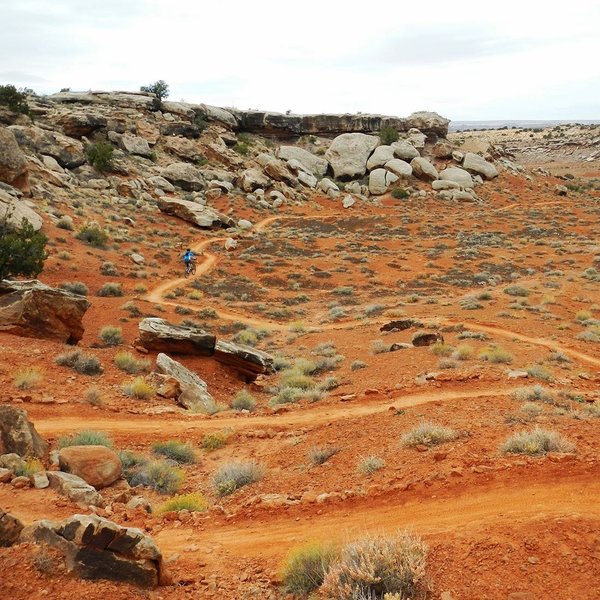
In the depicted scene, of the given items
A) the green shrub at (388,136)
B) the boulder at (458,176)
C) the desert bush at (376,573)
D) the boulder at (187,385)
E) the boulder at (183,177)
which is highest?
the green shrub at (388,136)

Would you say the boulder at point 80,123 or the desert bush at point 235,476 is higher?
the boulder at point 80,123

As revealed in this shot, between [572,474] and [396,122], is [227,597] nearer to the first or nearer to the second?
[572,474]

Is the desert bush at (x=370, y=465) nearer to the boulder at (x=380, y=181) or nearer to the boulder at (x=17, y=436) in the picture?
the boulder at (x=17, y=436)

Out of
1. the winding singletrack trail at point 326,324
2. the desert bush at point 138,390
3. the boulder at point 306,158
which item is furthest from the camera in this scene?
the boulder at point 306,158

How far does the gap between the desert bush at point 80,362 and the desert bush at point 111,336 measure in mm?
2677

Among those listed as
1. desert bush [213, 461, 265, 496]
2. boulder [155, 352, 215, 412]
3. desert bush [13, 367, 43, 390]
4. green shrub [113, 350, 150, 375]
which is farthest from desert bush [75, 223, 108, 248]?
desert bush [213, 461, 265, 496]

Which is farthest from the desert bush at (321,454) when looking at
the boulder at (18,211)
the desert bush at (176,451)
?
the boulder at (18,211)

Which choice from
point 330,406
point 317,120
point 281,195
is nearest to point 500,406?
point 330,406

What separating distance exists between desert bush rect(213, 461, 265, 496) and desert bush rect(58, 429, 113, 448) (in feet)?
7.56

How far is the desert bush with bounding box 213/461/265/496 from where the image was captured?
8.70m

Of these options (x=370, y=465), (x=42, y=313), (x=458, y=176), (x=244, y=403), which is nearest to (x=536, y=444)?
(x=370, y=465)

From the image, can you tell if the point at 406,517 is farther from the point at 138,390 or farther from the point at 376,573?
the point at 138,390

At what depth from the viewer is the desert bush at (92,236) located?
107 ft

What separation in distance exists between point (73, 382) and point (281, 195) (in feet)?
143
